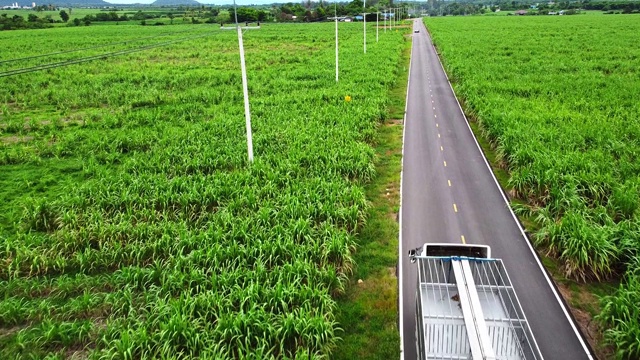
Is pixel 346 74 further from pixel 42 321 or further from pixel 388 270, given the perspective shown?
pixel 42 321

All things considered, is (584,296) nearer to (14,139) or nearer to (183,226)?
(183,226)

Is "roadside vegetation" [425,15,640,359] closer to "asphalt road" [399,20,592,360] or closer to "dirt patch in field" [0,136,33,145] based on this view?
"asphalt road" [399,20,592,360]

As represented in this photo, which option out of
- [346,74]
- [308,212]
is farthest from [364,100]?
[308,212]

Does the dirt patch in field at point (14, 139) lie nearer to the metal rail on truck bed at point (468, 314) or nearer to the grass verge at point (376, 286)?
the grass verge at point (376, 286)

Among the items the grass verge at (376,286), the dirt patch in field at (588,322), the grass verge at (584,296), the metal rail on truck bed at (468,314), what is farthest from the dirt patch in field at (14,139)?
the dirt patch in field at (588,322)

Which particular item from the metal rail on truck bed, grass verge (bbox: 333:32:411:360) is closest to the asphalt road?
grass verge (bbox: 333:32:411:360)
